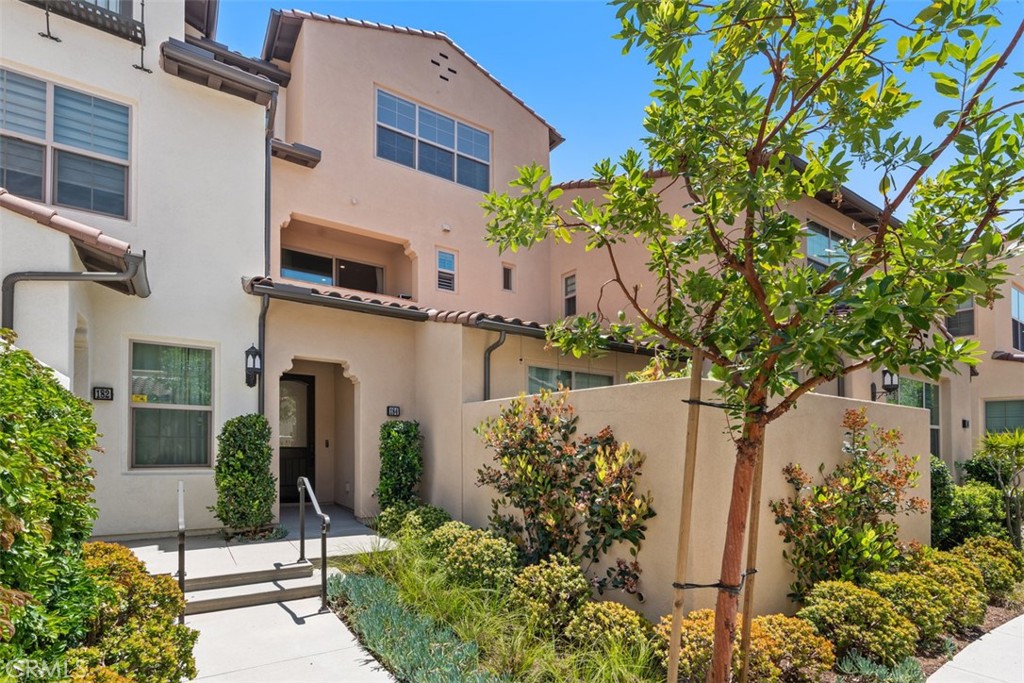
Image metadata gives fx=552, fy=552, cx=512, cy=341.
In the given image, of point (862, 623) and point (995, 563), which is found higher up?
point (862, 623)

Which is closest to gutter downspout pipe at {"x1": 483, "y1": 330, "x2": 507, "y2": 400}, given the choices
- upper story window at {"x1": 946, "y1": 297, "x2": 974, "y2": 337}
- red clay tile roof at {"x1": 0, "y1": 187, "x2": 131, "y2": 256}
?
red clay tile roof at {"x1": 0, "y1": 187, "x2": 131, "y2": 256}

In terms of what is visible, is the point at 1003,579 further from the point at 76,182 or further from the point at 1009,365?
the point at 76,182

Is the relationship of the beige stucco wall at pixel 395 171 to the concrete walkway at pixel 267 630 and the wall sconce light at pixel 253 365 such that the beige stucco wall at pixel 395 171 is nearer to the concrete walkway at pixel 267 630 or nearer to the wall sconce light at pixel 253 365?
the wall sconce light at pixel 253 365

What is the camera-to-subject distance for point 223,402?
8.60 meters

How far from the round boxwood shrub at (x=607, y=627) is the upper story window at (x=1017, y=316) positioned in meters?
17.8

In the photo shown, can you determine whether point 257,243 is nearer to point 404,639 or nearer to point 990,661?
point 404,639

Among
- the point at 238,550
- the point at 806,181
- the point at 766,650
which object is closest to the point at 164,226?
the point at 238,550

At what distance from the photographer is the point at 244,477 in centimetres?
796

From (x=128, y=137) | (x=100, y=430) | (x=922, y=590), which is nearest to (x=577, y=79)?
(x=128, y=137)

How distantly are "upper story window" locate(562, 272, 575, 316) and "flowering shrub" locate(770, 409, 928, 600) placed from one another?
840cm

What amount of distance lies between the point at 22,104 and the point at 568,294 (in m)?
10.9

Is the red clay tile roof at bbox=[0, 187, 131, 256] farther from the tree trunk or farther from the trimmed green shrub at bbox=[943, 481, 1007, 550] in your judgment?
the trimmed green shrub at bbox=[943, 481, 1007, 550]

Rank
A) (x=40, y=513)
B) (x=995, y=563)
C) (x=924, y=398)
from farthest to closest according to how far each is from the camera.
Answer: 1. (x=924, y=398)
2. (x=995, y=563)
3. (x=40, y=513)

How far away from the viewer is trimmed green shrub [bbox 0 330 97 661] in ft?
7.06
